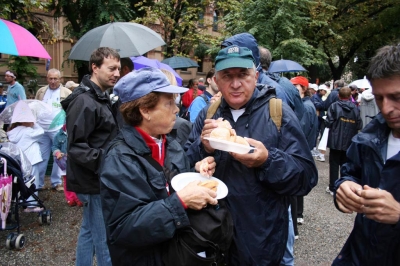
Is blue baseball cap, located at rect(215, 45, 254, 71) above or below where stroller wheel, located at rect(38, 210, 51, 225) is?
above

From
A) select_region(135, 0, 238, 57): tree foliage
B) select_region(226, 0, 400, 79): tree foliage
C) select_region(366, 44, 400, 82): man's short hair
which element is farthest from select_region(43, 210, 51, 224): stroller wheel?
select_region(135, 0, 238, 57): tree foliage

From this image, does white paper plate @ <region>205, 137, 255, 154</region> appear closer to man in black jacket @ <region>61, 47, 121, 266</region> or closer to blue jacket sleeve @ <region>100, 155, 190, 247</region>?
blue jacket sleeve @ <region>100, 155, 190, 247</region>

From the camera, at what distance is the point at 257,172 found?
216 centimetres

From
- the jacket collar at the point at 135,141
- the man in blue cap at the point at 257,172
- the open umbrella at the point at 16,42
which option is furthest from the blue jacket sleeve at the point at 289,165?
the open umbrella at the point at 16,42

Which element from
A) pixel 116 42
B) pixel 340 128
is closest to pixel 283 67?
pixel 340 128

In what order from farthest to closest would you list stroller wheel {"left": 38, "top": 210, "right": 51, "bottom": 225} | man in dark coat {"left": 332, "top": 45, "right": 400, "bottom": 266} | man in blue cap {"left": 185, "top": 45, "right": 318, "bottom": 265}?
stroller wheel {"left": 38, "top": 210, "right": 51, "bottom": 225} < man in blue cap {"left": 185, "top": 45, "right": 318, "bottom": 265} < man in dark coat {"left": 332, "top": 45, "right": 400, "bottom": 266}

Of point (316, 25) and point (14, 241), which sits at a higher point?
point (316, 25)

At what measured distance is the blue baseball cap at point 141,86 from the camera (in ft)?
6.71

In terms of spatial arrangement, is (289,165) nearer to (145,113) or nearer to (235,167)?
(235,167)

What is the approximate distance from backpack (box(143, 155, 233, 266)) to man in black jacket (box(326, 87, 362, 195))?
6.01 meters

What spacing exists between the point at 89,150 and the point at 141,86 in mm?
1294

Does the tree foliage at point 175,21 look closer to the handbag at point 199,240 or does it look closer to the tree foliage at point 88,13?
the tree foliage at point 88,13

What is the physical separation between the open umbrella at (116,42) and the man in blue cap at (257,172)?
299 cm

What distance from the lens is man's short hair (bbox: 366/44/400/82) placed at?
1697 mm
